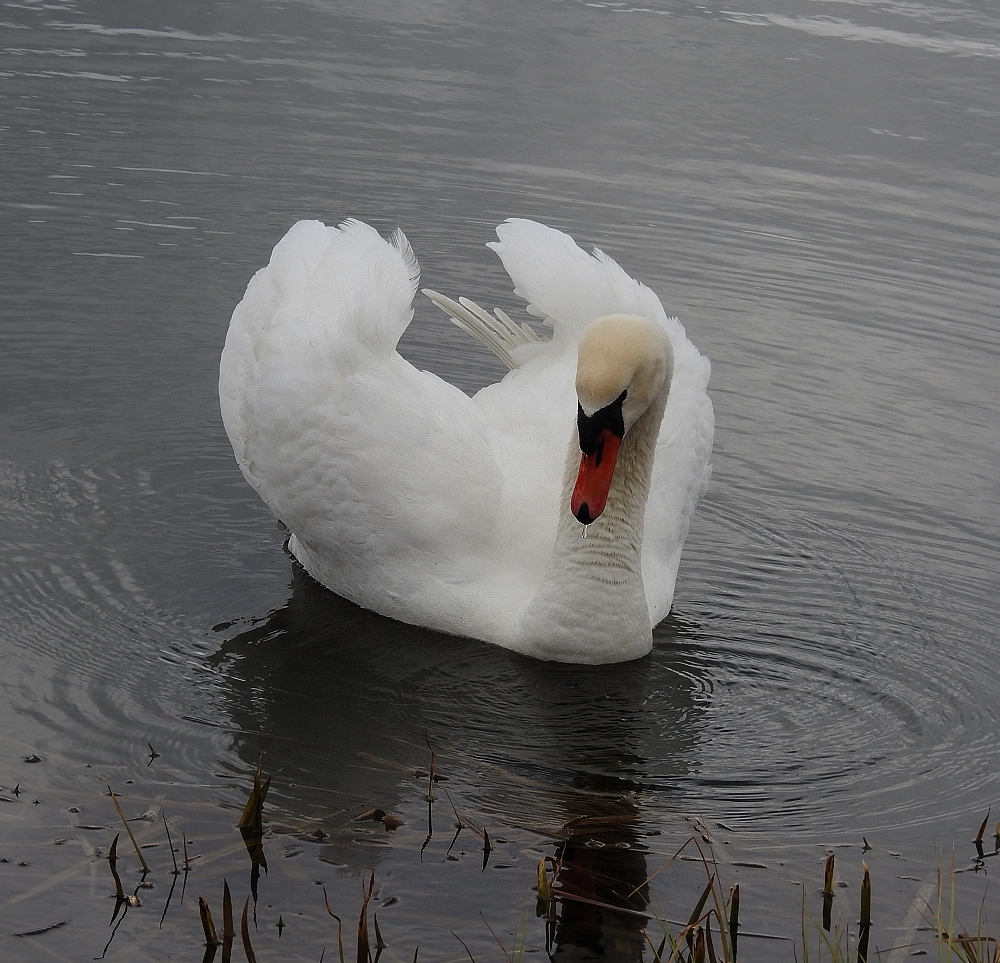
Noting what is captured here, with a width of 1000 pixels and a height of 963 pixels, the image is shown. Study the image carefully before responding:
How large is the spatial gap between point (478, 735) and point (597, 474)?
1123mm

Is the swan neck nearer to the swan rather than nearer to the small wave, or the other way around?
the swan

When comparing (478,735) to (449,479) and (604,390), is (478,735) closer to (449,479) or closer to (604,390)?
(449,479)

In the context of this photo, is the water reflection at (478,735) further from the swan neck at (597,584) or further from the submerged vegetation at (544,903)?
the swan neck at (597,584)

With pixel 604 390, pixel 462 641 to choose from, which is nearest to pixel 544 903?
pixel 604 390

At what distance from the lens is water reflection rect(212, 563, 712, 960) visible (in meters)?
5.01

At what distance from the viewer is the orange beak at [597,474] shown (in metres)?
6.09

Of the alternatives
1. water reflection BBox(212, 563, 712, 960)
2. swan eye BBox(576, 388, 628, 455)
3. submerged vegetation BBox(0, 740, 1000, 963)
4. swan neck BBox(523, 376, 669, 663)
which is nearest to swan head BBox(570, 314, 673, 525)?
swan eye BBox(576, 388, 628, 455)

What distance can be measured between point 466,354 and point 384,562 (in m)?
3.66

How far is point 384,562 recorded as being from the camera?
6.77 m

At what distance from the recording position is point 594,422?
6066mm

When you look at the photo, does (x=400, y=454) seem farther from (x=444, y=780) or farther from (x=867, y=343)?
(x=867, y=343)

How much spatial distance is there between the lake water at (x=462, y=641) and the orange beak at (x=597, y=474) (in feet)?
2.93

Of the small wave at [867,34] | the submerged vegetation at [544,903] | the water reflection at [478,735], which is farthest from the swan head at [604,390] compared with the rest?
the small wave at [867,34]

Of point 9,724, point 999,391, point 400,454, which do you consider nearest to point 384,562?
point 400,454
